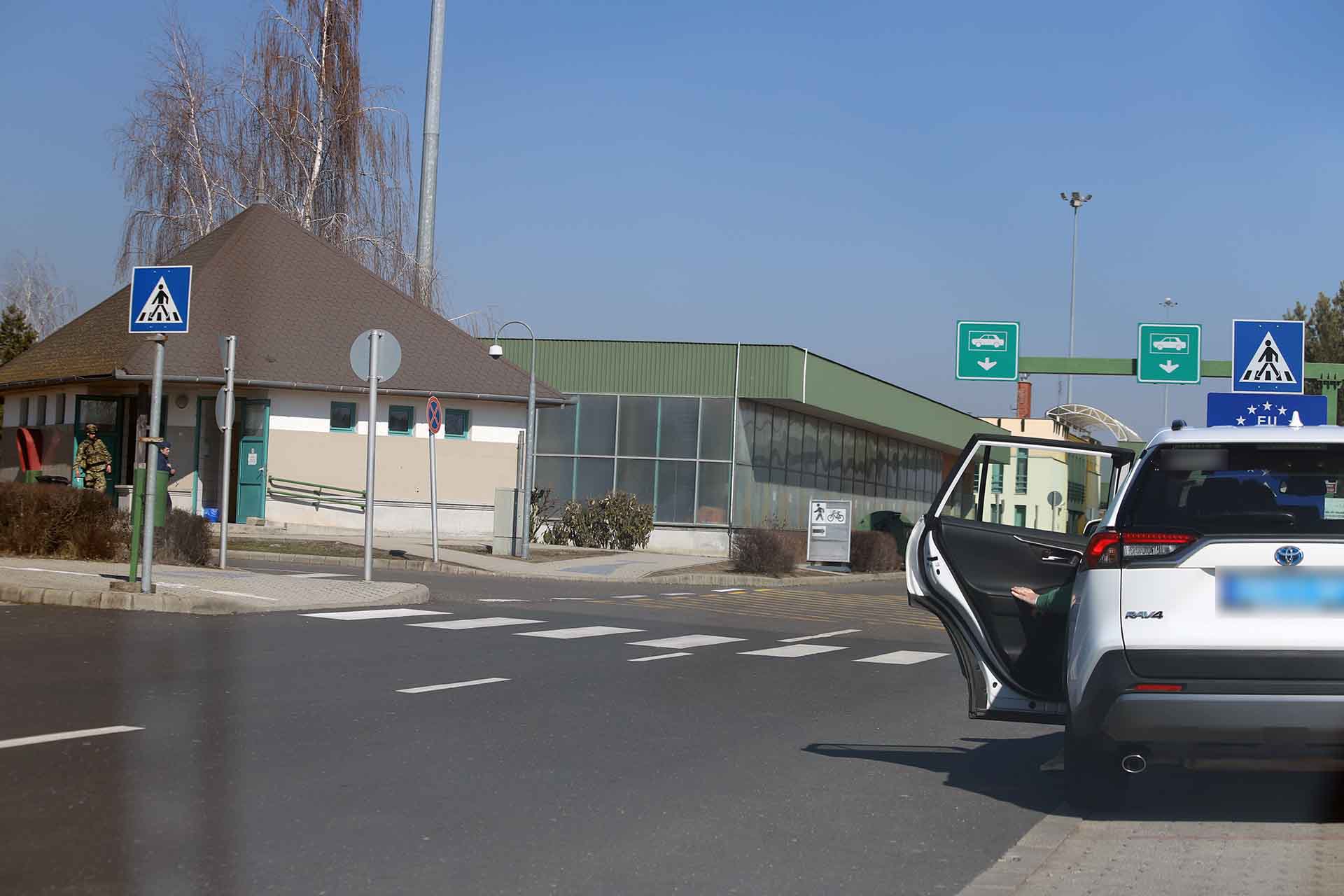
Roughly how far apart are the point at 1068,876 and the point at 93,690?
251 inches

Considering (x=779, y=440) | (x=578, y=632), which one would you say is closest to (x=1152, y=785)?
(x=578, y=632)

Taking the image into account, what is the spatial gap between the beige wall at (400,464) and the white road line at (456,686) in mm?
24697

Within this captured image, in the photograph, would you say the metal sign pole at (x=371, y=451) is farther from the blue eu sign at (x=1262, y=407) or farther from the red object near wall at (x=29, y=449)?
the red object near wall at (x=29, y=449)

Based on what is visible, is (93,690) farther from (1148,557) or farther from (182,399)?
(182,399)

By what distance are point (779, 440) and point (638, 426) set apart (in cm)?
475

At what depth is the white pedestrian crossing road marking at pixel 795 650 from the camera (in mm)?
14008

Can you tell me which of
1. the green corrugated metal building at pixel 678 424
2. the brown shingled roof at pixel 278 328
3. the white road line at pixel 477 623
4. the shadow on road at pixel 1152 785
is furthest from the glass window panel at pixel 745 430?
the shadow on road at pixel 1152 785

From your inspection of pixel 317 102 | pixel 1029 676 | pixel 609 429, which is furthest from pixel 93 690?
pixel 317 102

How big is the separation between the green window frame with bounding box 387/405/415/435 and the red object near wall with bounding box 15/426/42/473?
369 inches

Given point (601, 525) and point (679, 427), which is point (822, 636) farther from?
point (679, 427)

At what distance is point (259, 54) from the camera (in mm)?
43656

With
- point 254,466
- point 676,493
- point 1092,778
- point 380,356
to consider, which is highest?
point 380,356

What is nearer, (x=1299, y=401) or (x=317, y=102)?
(x=1299, y=401)

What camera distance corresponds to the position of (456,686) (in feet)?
34.1
